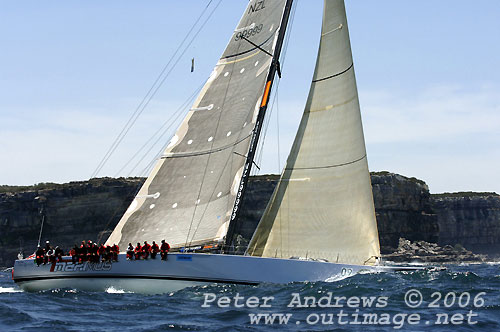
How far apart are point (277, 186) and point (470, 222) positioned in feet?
245

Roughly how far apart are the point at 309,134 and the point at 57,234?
54.5m

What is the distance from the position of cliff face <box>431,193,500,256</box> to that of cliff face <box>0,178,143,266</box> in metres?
41.5

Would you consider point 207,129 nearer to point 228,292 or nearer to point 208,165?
point 208,165

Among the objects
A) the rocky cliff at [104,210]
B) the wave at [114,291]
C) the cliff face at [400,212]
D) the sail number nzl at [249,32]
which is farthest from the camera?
the cliff face at [400,212]

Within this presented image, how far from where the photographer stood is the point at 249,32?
20.4m

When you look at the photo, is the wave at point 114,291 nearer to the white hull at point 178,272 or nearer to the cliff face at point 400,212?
the white hull at point 178,272

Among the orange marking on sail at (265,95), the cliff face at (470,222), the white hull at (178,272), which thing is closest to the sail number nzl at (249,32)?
the orange marking on sail at (265,95)

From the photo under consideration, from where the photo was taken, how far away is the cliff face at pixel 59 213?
223ft

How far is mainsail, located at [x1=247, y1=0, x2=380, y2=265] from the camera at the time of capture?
17.9m

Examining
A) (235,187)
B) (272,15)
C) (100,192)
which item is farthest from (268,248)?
(100,192)

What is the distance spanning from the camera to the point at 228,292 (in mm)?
15141

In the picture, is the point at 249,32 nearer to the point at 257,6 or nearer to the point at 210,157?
the point at 257,6

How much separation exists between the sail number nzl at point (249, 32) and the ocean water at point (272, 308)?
26.1ft

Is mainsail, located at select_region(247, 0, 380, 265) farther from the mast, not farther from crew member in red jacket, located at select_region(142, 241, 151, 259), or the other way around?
crew member in red jacket, located at select_region(142, 241, 151, 259)
